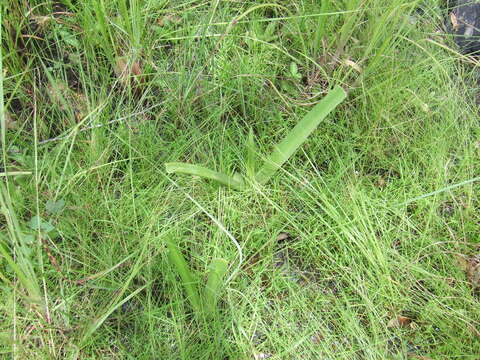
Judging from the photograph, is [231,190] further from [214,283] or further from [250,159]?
[214,283]

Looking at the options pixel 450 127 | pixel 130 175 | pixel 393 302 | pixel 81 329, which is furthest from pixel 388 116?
pixel 81 329

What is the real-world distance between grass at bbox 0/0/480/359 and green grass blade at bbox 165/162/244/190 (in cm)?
4

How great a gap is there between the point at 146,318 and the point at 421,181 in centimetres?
94

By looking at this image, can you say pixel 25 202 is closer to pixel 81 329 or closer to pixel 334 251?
pixel 81 329

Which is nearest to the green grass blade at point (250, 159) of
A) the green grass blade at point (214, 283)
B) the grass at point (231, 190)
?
the grass at point (231, 190)

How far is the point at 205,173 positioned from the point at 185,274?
0.29 meters

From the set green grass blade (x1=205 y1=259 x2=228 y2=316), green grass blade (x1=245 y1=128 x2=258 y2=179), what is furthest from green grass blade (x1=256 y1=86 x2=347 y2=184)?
green grass blade (x1=205 y1=259 x2=228 y2=316)

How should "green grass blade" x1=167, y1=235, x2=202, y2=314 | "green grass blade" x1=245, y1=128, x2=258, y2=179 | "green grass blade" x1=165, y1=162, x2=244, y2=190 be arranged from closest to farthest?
"green grass blade" x1=167, y1=235, x2=202, y2=314, "green grass blade" x1=165, y1=162, x2=244, y2=190, "green grass blade" x1=245, y1=128, x2=258, y2=179

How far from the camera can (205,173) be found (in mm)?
1126

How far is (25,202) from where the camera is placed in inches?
47.8

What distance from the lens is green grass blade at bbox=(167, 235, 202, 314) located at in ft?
2.97

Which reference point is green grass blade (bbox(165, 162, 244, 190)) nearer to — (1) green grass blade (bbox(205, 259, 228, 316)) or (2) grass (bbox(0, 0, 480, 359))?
(2) grass (bbox(0, 0, 480, 359))

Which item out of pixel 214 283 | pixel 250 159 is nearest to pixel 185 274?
pixel 214 283

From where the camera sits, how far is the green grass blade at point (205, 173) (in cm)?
108
